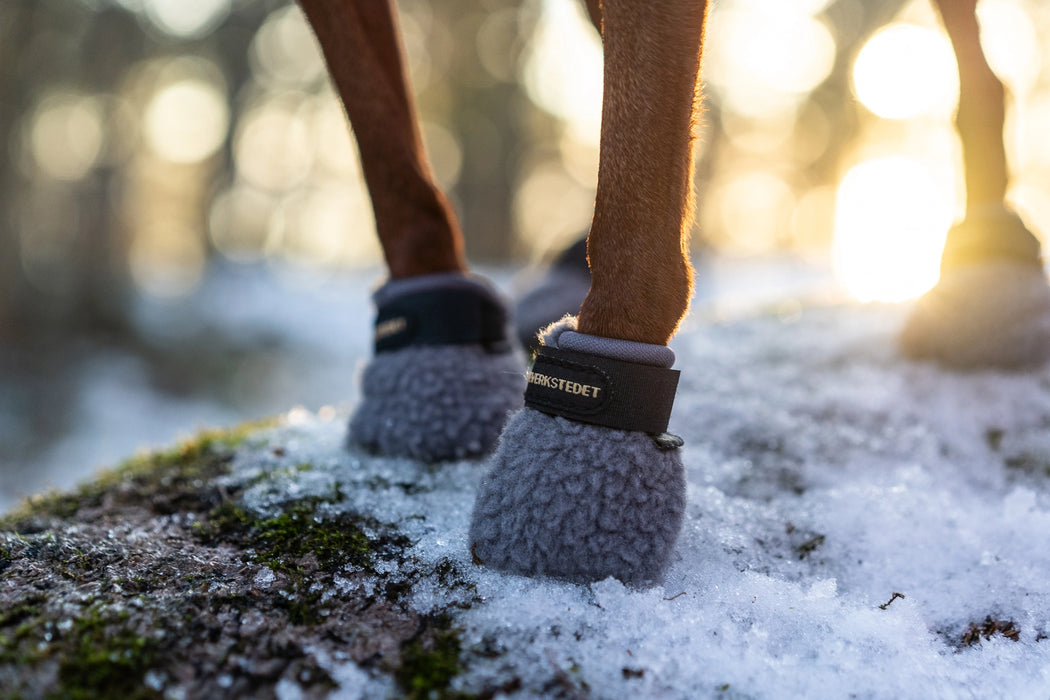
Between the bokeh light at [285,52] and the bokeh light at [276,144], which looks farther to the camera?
the bokeh light at [276,144]

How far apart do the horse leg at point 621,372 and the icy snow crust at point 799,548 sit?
0.24ft

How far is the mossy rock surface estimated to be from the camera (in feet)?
2.78

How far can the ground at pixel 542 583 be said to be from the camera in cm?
90

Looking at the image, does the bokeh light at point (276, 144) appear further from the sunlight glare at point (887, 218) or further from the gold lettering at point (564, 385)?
the gold lettering at point (564, 385)

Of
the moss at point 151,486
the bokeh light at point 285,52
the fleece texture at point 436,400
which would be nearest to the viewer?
the moss at point 151,486

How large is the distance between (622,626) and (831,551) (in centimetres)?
54

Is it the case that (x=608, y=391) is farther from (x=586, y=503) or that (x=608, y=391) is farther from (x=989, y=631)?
(x=989, y=631)

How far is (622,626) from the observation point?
1.00 m

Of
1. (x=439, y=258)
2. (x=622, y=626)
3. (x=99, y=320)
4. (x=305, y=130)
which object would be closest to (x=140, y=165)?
(x=305, y=130)

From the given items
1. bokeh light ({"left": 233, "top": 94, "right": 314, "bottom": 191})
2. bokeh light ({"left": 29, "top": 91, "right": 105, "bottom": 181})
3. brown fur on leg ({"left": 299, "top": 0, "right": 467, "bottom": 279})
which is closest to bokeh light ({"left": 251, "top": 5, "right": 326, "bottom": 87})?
bokeh light ({"left": 233, "top": 94, "right": 314, "bottom": 191})

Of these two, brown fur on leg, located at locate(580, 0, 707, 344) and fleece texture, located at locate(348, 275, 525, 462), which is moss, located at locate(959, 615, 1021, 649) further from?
fleece texture, located at locate(348, 275, 525, 462)

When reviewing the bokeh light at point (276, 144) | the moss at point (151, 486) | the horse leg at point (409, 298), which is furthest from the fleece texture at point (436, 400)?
the bokeh light at point (276, 144)

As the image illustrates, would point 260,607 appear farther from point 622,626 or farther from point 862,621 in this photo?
point 862,621

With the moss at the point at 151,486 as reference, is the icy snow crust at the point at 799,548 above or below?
above
